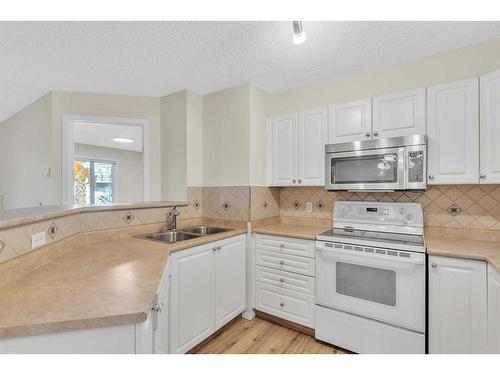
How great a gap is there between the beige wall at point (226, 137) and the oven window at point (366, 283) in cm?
121

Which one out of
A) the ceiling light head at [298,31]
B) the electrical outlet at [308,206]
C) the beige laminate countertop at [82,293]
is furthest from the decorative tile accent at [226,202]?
the ceiling light head at [298,31]

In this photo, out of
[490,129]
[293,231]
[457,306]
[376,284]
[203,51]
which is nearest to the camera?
[457,306]

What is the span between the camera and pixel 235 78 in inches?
98.5

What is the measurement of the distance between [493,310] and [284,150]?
195 cm

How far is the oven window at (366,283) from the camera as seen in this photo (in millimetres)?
1829

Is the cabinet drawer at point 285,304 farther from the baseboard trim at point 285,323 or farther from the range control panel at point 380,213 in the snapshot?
the range control panel at point 380,213

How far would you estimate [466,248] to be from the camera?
1705 millimetres

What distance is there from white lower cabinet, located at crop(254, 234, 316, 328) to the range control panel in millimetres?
554

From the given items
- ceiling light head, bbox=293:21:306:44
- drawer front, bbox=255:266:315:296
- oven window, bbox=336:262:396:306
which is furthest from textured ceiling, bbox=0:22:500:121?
drawer front, bbox=255:266:315:296

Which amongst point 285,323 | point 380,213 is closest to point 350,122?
point 380,213

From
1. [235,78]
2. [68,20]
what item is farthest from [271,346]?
[68,20]

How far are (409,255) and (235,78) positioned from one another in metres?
2.10

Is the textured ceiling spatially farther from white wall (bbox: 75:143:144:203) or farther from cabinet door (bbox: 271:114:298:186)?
white wall (bbox: 75:143:144:203)

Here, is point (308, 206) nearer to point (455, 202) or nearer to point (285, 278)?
point (285, 278)
